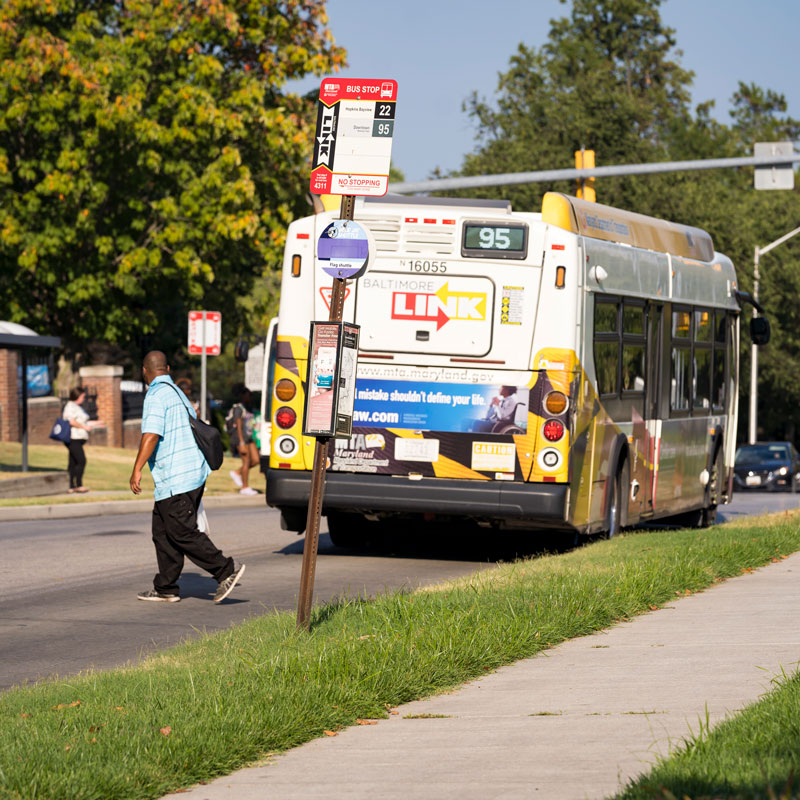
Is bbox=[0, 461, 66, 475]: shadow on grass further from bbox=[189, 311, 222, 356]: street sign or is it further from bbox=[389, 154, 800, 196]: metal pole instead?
bbox=[389, 154, 800, 196]: metal pole

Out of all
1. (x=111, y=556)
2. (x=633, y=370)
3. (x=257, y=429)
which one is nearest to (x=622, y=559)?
(x=633, y=370)

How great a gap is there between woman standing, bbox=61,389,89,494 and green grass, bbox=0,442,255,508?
0.67m

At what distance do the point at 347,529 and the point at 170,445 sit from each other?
488 cm

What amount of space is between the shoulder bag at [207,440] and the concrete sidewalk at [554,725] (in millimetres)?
3812

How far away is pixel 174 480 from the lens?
455 inches

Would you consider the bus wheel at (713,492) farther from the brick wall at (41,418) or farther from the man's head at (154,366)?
the brick wall at (41,418)

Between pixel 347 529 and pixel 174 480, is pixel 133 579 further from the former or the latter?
pixel 347 529

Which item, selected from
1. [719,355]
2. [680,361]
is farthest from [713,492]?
[680,361]

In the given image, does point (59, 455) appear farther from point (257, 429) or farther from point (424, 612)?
point (424, 612)

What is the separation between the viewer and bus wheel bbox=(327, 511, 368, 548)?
16000 millimetres

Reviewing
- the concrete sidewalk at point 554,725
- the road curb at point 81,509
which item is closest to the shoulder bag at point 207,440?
the concrete sidewalk at point 554,725

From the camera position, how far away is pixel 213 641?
28.9 ft

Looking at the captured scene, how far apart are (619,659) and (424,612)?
1.35 meters

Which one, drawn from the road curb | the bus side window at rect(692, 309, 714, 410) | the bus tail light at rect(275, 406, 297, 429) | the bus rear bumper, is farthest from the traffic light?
the bus rear bumper
